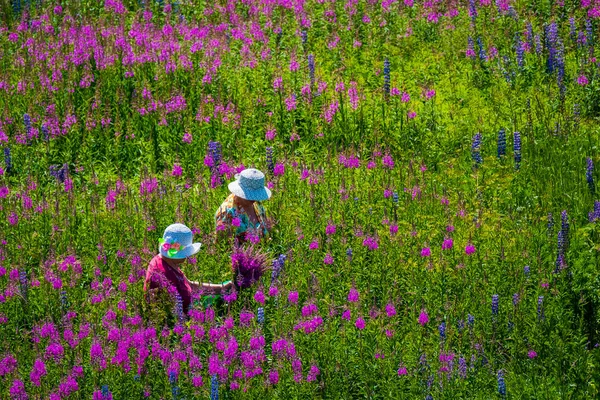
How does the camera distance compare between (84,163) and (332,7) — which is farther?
(332,7)

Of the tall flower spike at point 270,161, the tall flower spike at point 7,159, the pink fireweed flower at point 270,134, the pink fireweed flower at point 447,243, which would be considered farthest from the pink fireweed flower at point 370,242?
the tall flower spike at point 7,159

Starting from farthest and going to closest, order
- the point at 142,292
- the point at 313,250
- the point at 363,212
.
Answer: the point at 363,212 → the point at 313,250 → the point at 142,292

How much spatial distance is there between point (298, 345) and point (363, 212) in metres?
2.45

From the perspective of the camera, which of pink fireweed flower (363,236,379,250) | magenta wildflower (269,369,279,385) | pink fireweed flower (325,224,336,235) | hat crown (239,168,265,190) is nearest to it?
magenta wildflower (269,369,279,385)

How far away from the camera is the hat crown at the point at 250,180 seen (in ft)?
30.9

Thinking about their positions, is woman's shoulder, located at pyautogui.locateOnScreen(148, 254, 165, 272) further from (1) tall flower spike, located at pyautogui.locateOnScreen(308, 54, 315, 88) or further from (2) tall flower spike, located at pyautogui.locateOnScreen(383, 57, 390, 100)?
(2) tall flower spike, located at pyautogui.locateOnScreen(383, 57, 390, 100)

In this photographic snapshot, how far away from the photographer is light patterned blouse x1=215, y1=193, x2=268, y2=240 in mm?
9438

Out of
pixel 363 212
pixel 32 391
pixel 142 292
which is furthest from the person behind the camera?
pixel 363 212

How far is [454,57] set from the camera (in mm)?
13367

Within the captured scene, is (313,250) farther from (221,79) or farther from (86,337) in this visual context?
(221,79)

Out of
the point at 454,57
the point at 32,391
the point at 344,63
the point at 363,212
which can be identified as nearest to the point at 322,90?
the point at 344,63

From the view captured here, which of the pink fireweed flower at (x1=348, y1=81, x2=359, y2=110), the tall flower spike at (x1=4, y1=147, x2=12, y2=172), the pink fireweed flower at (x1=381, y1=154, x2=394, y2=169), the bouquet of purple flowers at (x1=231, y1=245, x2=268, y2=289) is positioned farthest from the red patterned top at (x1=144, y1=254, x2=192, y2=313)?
the pink fireweed flower at (x1=348, y1=81, x2=359, y2=110)

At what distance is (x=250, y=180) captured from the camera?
30.9 feet

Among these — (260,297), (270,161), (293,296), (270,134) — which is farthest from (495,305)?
(270,134)
